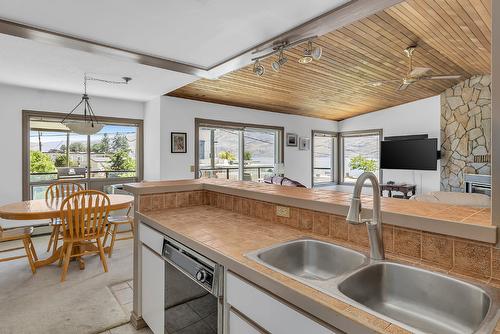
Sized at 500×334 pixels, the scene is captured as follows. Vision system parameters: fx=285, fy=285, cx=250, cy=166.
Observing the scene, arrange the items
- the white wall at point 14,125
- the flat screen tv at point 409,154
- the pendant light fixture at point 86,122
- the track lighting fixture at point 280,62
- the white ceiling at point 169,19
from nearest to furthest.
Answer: the white ceiling at point 169,19 < the track lighting fixture at point 280,62 < the pendant light fixture at point 86,122 < the white wall at point 14,125 < the flat screen tv at point 409,154

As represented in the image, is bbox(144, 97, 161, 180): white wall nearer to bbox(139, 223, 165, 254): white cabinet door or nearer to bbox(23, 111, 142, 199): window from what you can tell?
bbox(23, 111, 142, 199): window

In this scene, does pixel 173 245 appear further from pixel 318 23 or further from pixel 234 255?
pixel 318 23

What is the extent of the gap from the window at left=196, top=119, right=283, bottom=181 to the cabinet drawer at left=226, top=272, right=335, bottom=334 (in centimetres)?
448

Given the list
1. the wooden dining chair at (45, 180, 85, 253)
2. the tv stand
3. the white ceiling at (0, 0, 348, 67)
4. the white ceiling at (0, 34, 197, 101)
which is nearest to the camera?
the white ceiling at (0, 0, 348, 67)

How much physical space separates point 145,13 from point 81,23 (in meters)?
0.66

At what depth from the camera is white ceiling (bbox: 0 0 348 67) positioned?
7.66ft

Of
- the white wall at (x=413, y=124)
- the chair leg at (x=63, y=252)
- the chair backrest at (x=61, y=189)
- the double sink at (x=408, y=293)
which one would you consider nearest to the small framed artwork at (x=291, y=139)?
the white wall at (x=413, y=124)

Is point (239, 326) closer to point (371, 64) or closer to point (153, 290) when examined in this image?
point (153, 290)

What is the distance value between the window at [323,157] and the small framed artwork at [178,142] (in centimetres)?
369

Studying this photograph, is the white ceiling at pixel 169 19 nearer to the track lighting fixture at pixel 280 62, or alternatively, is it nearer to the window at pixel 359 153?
the track lighting fixture at pixel 280 62

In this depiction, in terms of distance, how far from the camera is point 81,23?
262cm

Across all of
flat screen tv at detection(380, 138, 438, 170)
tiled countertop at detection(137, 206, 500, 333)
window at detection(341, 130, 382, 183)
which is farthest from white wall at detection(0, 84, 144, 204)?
window at detection(341, 130, 382, 183)

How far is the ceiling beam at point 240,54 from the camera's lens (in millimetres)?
2363

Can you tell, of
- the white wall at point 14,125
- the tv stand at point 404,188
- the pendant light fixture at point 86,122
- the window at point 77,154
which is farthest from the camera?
the tv stand at point 404,188
